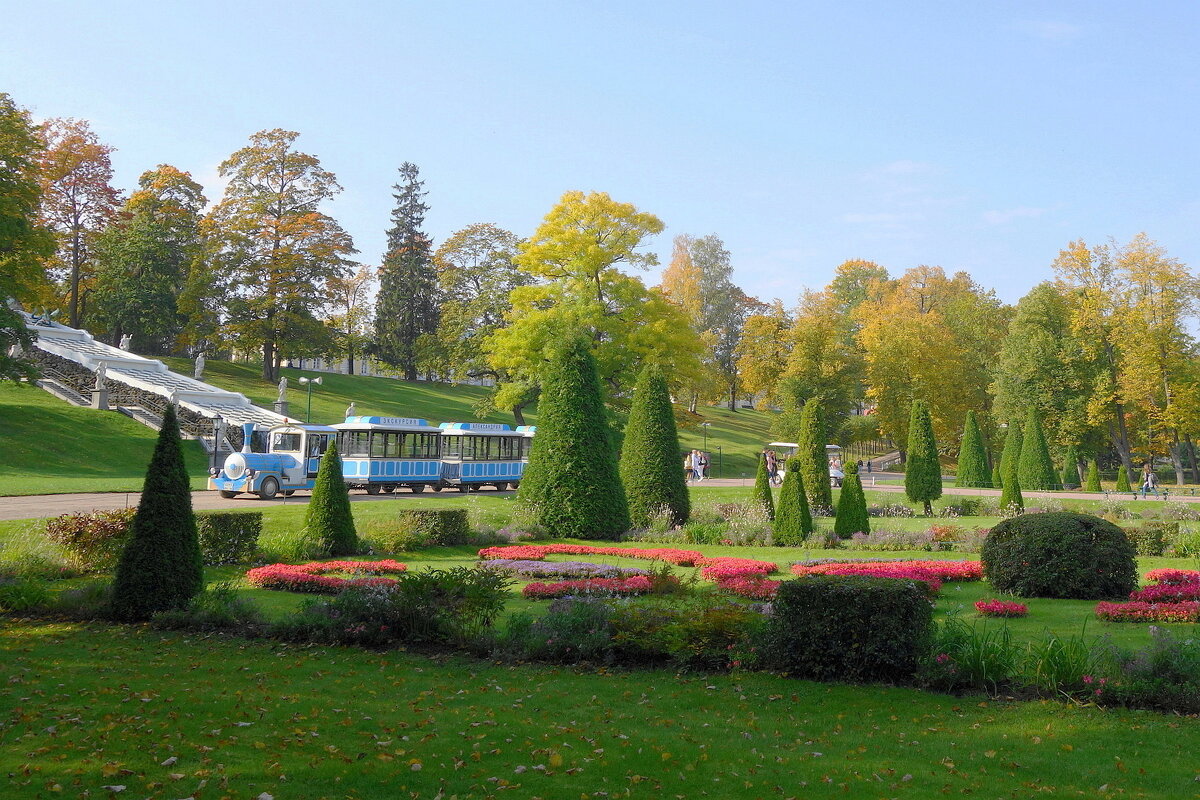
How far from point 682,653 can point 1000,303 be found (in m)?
66.2

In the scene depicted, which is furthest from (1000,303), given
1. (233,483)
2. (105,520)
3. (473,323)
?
(105,520)

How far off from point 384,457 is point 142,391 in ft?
52.0

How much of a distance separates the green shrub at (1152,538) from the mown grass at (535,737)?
1381 cm

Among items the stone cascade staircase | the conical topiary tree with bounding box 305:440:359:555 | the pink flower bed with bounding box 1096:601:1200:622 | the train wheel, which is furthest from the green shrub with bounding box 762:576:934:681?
the stone cascade staircase

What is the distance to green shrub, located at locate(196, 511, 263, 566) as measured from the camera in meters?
16.1

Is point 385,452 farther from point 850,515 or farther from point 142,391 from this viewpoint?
point 850,515

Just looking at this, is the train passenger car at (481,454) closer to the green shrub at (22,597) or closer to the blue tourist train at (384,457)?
the blue tourist train at (384,457)

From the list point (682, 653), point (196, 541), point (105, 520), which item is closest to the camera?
point (682, 653)

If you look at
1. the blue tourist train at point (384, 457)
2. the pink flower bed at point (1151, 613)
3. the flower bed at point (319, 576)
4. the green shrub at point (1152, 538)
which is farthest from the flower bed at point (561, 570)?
the blue tourist train at point (384, 457)

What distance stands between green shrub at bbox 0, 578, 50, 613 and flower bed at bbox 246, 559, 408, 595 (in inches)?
114

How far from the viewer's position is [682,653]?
9.20m

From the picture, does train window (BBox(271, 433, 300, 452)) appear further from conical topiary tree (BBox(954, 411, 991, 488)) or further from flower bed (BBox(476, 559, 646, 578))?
conical topiary tree (BBox(954, 411, 991, 488))

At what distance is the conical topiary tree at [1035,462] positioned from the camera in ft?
117

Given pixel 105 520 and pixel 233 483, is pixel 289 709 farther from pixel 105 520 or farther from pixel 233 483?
pixel 233 483
